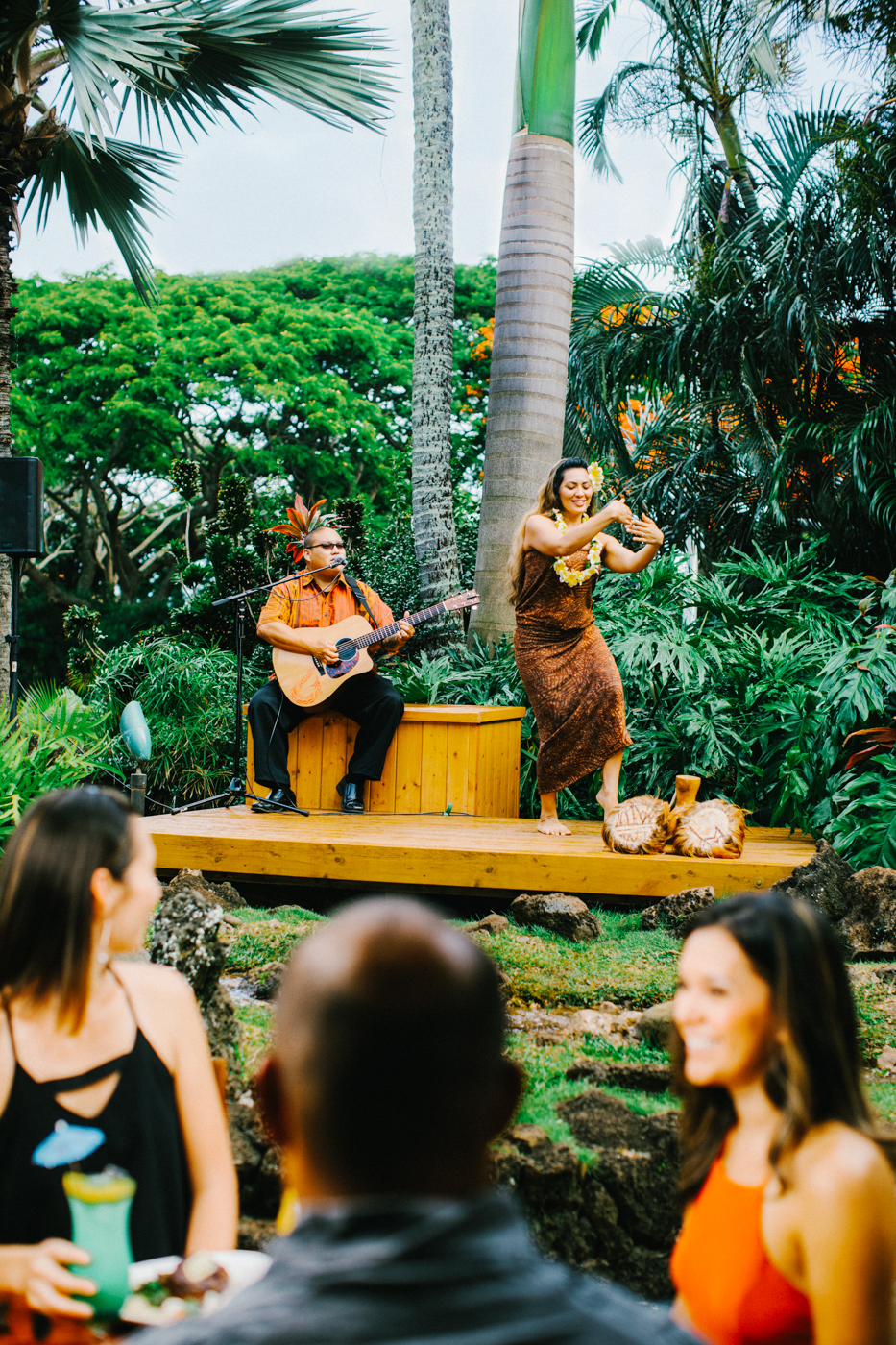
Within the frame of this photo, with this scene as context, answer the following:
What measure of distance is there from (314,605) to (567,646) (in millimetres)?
1601

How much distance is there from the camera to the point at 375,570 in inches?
343

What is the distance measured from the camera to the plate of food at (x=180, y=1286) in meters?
1.17

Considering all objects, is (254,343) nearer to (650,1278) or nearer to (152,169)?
(152,169)

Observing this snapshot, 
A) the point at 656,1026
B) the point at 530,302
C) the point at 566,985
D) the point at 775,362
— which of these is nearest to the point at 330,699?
the point at 566,985

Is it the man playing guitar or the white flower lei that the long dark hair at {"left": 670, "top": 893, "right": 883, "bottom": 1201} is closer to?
the white flower lei

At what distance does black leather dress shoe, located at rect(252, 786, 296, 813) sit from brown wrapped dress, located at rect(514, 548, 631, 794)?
4.93ft

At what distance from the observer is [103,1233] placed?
1.16m

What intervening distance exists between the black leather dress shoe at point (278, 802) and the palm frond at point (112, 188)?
4814 mm

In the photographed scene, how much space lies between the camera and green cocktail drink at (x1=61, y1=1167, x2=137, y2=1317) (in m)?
1.16

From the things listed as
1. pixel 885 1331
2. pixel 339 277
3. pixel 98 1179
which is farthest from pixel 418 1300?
pixel 339 277

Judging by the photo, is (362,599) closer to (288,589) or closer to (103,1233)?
(288,589)

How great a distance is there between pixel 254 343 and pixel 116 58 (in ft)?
36.9

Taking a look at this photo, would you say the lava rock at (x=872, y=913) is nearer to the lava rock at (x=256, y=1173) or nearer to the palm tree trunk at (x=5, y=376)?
the lava rock at (x=256, y=1173)

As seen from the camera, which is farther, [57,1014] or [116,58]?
[116,58]
